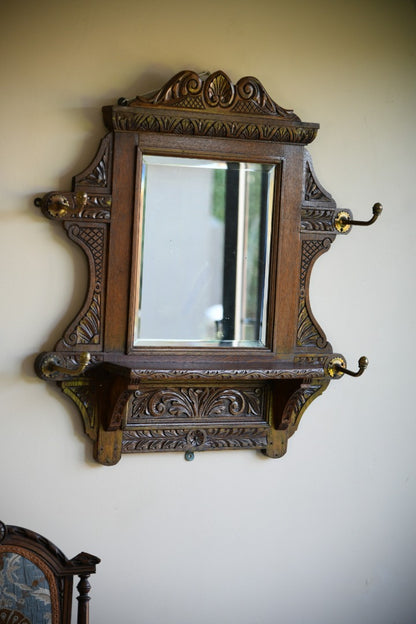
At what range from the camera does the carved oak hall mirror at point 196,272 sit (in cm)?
206

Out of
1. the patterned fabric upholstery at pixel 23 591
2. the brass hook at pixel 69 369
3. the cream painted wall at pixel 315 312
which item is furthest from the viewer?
the cream painted wall at pixel 315 312

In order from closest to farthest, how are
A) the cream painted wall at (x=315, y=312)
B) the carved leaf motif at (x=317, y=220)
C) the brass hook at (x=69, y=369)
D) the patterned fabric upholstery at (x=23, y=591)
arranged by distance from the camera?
the patterned fabric upholstery at (x=23, y=591) < the brass hook at (x=69, y=369) < the cream painted wall at (x=315, y=312) < the carved leaf motif at (x=317, y=220)

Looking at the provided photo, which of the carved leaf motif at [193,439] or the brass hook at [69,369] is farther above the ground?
the brass hook at [69,369]

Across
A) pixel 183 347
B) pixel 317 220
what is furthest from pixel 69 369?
pixel 317 220

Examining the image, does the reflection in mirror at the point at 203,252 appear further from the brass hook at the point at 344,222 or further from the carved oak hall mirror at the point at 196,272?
the brass hook at the point at 344,222

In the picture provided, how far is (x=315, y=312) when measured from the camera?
2.29 metres

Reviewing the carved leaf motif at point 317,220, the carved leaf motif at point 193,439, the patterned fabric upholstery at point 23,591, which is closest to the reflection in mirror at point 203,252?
the carved leaf motif at point 317,220

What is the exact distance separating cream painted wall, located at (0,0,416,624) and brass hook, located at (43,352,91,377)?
64 millimetres

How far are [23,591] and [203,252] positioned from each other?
0.91 m

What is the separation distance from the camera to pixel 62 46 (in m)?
2.04

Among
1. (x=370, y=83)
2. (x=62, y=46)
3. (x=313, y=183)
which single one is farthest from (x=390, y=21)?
(x=62, y=46)

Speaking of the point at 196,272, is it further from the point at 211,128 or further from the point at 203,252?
the point at 211,128

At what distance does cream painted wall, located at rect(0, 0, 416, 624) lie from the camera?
2045 millimetres

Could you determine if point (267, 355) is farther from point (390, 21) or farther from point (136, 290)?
point (390, 21)
